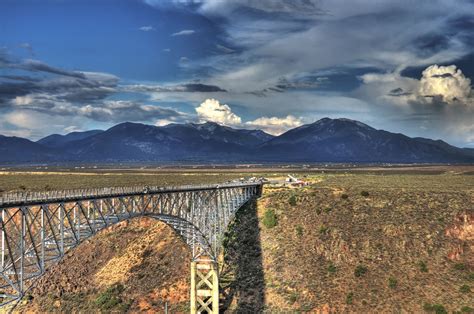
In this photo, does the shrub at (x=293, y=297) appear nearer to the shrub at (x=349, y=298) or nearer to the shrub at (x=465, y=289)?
the shrub at (x=349, y=298)

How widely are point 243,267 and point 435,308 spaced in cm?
2767

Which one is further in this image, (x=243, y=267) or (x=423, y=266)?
(x=243, y=267)

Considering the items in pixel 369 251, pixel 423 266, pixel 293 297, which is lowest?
pixel 293 297

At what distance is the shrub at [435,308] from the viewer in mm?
57094

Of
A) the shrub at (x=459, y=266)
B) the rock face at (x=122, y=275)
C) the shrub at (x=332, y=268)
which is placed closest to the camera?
the shrub at (x=459, y=266)

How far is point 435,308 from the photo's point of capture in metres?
57.8

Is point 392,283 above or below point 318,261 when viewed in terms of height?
below

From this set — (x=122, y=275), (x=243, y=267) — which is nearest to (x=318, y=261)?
(x=243, y=267)

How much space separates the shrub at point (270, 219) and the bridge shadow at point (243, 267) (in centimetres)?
167

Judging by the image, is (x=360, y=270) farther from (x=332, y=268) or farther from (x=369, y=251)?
(x=369, y=251)

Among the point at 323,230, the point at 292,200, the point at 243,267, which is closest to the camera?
the point at 243,267

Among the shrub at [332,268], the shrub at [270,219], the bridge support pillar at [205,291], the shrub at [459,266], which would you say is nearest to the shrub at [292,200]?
the shrub at [270,219]

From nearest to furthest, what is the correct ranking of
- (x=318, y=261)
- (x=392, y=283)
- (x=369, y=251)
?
(x=392, y=283) → (x=318, y=261) → (x=369, y=251)

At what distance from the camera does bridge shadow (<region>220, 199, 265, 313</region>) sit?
212 ft
